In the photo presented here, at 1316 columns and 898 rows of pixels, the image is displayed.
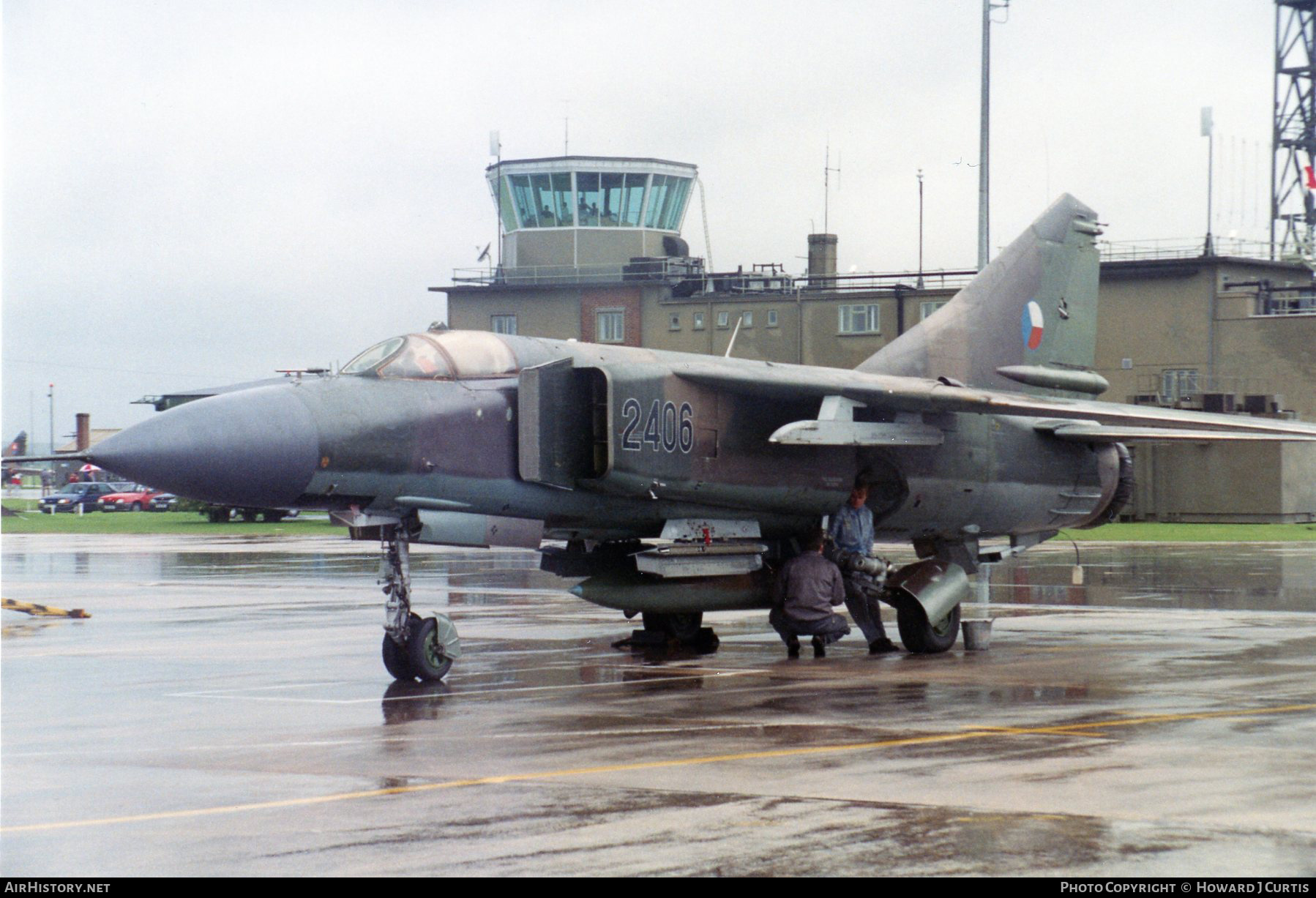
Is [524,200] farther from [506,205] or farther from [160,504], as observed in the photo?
[160,504]

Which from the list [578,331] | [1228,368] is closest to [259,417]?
[1228,368]

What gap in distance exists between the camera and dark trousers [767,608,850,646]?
14.7 metres

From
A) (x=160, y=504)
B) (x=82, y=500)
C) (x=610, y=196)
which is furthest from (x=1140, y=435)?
(x=82, y=500)

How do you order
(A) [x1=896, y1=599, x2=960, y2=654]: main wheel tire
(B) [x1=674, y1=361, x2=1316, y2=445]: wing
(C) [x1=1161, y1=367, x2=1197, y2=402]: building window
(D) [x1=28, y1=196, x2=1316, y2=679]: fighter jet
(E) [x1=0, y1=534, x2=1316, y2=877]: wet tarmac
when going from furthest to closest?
1. (C) [x1=1161, y1=367, x2=1197, y2=402]: building window
2. (A) [x1=896, y1=599, x2=960, y2=654]: main wheel tire
3. (B) [x1=674, y1=361, x2=1316, y2=445]: wing
4. (D) [x1=28, y1=196, x2=1316, y2=679]: fighter jet
5. (E) [x1=0, y1=534, x2=1316, y2=877]: wet tarmac

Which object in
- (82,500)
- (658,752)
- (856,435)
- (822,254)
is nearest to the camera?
(658,752)

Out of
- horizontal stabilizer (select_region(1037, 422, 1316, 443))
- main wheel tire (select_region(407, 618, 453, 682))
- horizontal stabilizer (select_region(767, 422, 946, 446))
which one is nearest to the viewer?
main wheel tire (select_region(407, 618, 453, 682))

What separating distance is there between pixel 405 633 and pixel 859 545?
4803 millimetres

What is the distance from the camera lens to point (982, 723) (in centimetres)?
1027

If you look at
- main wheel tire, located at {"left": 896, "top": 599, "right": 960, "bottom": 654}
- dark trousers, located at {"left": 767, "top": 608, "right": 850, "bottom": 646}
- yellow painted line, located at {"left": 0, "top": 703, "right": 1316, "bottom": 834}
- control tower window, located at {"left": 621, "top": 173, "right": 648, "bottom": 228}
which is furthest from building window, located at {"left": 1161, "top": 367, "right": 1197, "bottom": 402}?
yellow painted line, located at {"left": 0, "top": 703, "right": 1316, "bottom": 834}

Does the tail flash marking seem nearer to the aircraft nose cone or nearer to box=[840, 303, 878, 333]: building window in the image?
the aircraft nose cone

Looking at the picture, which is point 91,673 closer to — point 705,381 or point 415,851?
point 705,381

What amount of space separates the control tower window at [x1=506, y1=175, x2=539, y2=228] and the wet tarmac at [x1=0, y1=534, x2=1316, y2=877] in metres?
44.6

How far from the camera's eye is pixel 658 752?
9.09m

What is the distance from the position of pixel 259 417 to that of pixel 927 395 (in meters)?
6.26
